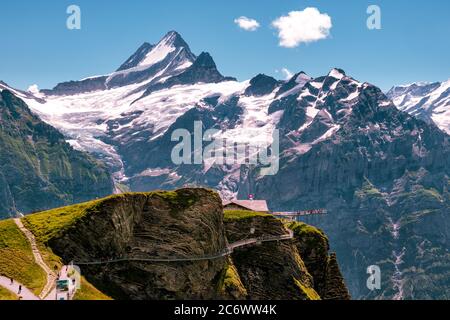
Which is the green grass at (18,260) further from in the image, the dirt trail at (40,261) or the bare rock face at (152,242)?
A: the bare rock face at (152,242)

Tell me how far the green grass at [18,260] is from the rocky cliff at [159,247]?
5258 millimetres

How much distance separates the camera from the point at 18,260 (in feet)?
469

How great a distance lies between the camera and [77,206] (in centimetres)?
18000

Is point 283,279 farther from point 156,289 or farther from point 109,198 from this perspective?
point 109,198

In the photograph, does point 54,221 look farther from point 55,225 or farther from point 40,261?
point 40,261

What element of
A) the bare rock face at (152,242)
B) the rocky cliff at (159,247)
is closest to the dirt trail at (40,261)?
the rocky cliff at (159,247)

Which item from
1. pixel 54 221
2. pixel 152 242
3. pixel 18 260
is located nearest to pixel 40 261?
pixel 18 260

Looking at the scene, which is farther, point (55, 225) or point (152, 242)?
point (152, 242)

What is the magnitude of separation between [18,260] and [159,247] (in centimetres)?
3800

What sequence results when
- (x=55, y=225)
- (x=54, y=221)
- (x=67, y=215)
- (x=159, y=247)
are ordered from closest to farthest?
(x=55, y=225)
(x=54, y=221)
(x=159, y=247)
(x=67, y=215)
